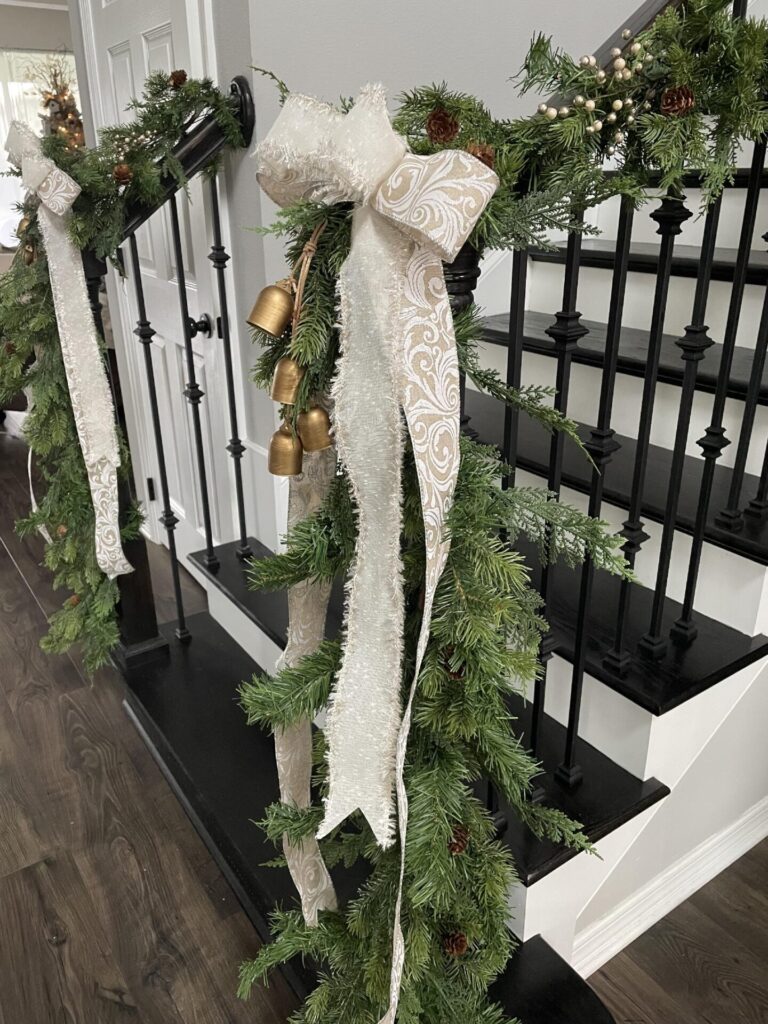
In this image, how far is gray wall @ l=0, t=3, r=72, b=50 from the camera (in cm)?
680

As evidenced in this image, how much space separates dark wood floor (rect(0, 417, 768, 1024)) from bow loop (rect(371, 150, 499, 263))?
1330 mm

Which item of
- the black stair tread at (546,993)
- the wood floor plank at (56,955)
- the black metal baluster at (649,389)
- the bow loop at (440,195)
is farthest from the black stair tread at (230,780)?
the bow loop at (440,195)

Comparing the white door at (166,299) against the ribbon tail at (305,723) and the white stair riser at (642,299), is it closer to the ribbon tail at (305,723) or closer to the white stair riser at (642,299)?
the white stair riser at (642,299)

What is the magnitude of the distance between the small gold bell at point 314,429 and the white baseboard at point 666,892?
1.20 metres

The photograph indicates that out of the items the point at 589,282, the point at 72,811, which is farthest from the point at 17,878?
the point at 589,282

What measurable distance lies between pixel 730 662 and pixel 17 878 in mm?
1466

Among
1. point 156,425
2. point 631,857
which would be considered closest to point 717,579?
point 631,857

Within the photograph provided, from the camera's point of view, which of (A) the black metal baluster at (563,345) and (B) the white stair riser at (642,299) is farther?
(B) the white stair riser at (642,299)

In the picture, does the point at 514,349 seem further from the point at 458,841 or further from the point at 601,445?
the point at 458,841

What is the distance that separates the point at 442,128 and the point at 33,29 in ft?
26.0

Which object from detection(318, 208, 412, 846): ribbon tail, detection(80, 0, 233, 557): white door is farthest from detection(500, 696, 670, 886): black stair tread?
detection(80, 0, 233, 557): white door

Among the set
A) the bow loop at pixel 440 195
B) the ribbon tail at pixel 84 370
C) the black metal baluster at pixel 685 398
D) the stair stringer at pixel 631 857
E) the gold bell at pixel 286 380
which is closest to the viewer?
the bow loop at pixel 440 195

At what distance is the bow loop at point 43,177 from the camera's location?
1.50 m

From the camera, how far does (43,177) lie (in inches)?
59.3
